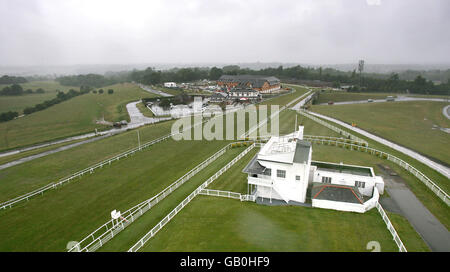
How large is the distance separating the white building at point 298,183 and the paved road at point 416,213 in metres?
1.30

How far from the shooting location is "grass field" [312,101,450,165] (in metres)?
32.0

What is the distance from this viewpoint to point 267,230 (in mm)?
14164

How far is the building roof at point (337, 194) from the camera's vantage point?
16500 mm

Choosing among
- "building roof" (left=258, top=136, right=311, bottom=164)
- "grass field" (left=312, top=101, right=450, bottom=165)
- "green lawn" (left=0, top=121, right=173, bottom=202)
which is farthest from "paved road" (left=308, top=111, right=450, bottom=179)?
"green lawn" (left=0, top=121, right=173, bottom=202)

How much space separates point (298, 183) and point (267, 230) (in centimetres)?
471

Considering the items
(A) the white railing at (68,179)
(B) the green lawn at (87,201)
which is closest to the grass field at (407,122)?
(B) the green lawn at (87,201)

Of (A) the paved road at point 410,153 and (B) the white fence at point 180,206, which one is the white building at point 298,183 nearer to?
(B) the white fence at point 180,206

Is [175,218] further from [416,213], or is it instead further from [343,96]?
[343,96]

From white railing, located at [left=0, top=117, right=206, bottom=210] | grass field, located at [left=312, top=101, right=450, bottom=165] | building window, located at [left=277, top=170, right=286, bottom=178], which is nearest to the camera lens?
building window, located at [left=277, top=170, right=286, bottom=178]

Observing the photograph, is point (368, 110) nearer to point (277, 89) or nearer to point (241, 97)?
point (241, 97)

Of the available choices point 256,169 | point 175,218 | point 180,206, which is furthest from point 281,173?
point 175,218

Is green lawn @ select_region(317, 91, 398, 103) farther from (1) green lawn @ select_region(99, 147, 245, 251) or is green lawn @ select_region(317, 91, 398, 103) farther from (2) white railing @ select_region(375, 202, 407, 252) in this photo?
(2) white railing @ select_region(375, 202, 407, 252)

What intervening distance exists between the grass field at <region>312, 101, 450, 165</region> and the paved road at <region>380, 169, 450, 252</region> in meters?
10.6
